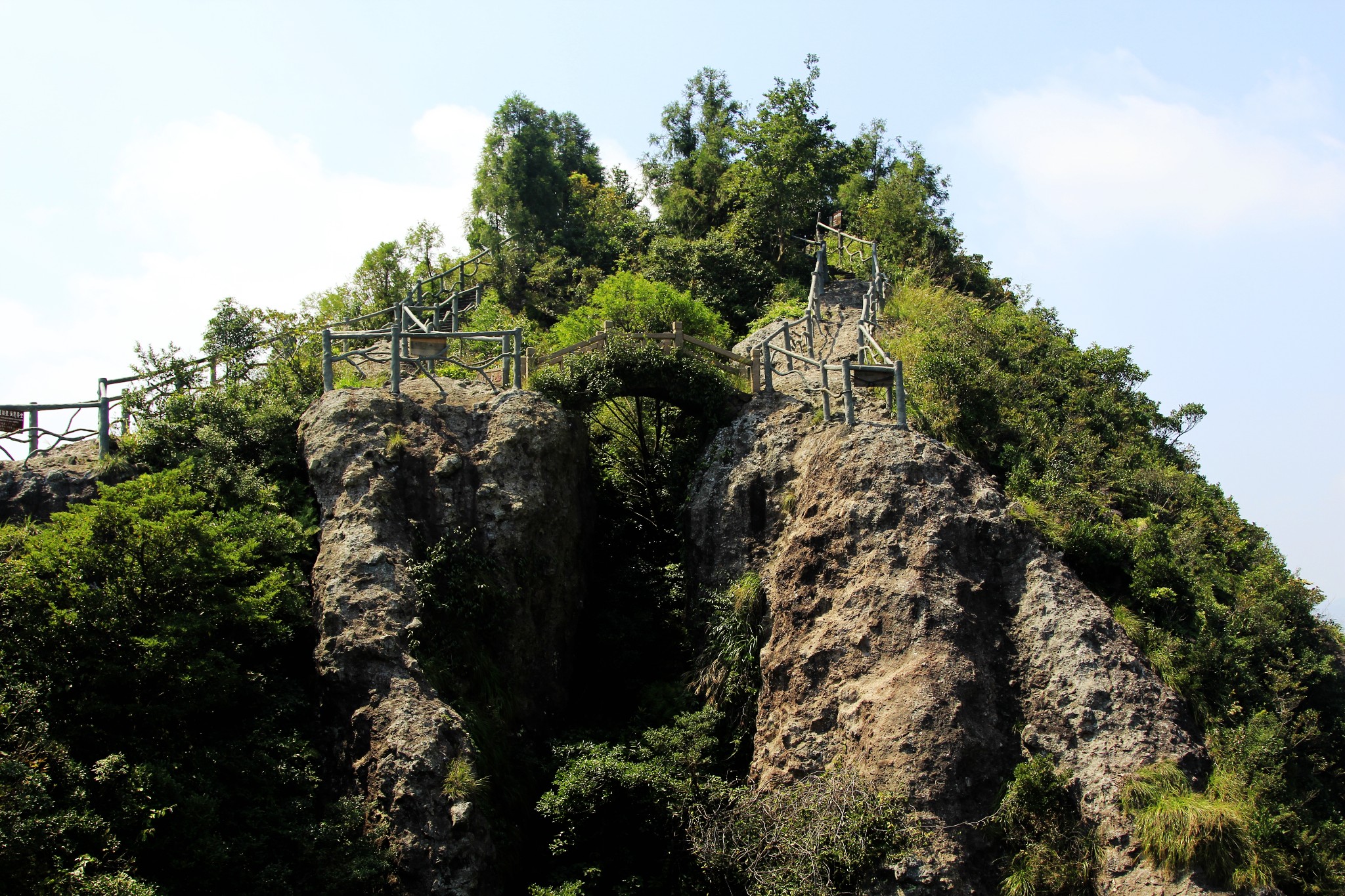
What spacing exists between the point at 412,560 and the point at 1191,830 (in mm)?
12264

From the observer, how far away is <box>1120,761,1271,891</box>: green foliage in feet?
46.6

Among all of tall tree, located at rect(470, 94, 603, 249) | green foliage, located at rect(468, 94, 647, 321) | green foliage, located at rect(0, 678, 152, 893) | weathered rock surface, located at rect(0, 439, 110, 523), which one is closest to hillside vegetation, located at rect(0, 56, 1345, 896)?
green foliage, located at rect(0, 678, 152, 893)

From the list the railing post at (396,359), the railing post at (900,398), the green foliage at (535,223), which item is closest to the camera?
the railing post at (900,398)

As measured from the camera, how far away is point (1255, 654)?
18.1m

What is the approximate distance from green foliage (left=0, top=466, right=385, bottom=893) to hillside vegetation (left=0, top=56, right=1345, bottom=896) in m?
0.04

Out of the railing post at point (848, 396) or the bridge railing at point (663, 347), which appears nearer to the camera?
the railing post at point (848, 396)

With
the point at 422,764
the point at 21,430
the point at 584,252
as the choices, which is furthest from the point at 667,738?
the point at 584,252

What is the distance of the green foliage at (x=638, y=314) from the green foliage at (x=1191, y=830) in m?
14.5

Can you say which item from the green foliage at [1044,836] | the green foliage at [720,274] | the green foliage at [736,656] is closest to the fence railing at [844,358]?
the green foliage at [720,274]

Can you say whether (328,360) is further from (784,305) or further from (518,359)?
(784,305)

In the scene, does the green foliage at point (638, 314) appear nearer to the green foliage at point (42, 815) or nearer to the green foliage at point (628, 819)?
the green foliage at point (628, 819)

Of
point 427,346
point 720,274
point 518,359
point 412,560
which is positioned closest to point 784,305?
point 720,274

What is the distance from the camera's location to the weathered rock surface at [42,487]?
17.7m

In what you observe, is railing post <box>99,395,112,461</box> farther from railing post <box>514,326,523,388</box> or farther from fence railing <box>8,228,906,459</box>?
railing post <box>514,326,523,388</box>
